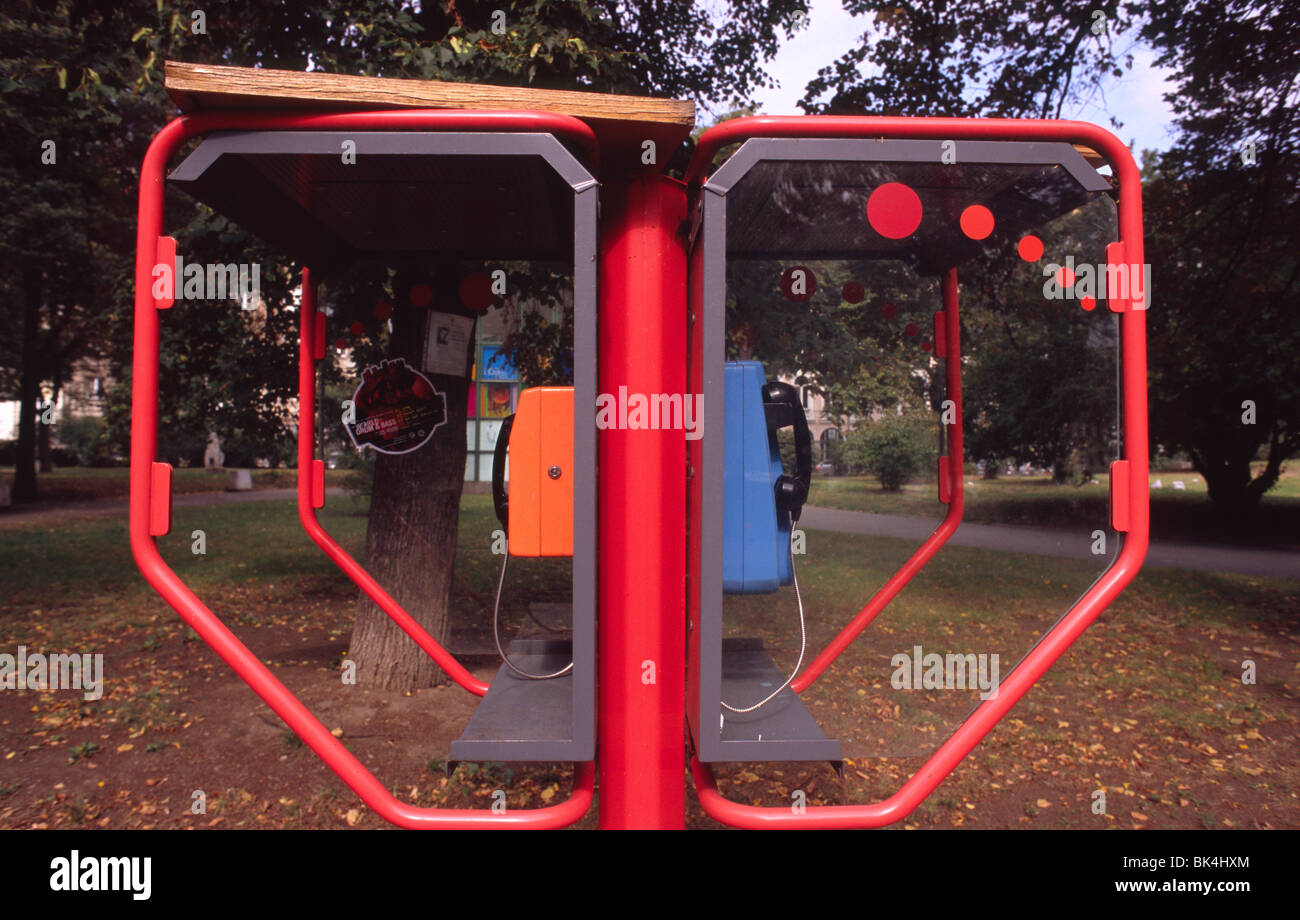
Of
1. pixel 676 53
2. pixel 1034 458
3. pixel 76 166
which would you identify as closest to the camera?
pixel 1034 458

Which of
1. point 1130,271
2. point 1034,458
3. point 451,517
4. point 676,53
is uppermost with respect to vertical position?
point 676,53

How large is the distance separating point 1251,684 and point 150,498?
592cm

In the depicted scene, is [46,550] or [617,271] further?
[46,550]

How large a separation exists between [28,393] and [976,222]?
17.1 meters

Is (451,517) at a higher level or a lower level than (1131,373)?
lower

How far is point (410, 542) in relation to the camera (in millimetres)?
3957

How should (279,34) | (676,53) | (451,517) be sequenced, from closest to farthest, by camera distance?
(279,34) < (451,517) < (676,53)

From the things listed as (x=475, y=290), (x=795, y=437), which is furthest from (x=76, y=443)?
(x=795, y=437)

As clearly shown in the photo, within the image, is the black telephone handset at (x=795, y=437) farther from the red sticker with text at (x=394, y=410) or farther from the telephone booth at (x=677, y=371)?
the red sticker with text at (x=394, y=410)

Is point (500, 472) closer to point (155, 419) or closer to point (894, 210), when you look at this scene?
point (155, 419)

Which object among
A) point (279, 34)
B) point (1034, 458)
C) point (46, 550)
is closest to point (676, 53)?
point (279, 34)

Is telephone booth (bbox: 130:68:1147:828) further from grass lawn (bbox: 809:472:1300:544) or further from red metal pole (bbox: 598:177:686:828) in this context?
grass lawn (bbox: 809:472:1300:544)

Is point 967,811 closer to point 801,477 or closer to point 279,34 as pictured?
point 801,477

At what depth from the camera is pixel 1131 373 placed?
1790 millimetres
